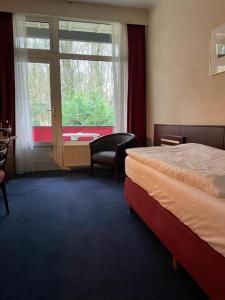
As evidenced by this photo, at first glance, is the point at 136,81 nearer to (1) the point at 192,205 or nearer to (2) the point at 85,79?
(2) the point at 85,79

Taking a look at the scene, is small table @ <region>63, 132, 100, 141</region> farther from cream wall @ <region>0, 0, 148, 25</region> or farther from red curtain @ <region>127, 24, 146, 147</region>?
cream wall @ <region>0, 0, 148, 25</region>

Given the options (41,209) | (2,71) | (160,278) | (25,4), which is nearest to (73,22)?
(25,4)

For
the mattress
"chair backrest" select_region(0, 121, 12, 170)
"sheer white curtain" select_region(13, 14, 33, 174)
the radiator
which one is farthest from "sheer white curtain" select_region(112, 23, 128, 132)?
the mattress

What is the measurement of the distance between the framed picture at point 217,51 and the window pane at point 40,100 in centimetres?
288

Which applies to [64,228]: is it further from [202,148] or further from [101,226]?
[202,148]

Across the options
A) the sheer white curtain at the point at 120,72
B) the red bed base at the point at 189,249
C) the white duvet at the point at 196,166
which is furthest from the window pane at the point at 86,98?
the red bed base at the point at 189,249

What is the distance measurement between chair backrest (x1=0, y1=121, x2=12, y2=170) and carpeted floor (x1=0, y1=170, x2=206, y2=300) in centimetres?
57

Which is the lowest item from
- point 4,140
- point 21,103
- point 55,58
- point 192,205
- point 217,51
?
point 192,205

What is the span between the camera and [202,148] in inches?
92.7

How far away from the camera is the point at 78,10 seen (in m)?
4.26

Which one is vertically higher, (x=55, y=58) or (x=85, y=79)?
(x=55, y=58)

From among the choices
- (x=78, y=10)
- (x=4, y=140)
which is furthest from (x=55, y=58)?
(x=4, y=140)

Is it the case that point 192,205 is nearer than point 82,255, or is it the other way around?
point 192,205

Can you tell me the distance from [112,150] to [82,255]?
109 inches
